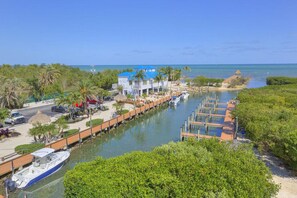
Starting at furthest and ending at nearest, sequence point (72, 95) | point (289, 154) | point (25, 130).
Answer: point (72, 95)
point (25, 130)
point (289, 154)

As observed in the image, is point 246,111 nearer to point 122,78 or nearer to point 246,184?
point 246,184

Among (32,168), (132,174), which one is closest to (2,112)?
(32,168)

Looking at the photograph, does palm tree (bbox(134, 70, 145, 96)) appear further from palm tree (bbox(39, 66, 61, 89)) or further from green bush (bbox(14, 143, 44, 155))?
green bush (bbox(14, 143, 44, 155))

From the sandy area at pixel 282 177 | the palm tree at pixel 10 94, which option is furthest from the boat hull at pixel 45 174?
the palm tree at pixel 10 94

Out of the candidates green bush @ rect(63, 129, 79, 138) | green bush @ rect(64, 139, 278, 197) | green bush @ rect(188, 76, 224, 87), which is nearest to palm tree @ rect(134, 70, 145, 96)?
green bush @ rect(63, 129, 79, 138)

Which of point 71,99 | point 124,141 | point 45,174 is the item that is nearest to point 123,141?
point 124,141

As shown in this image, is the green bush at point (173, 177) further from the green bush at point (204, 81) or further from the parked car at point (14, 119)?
the green bush at point (204, 81)
